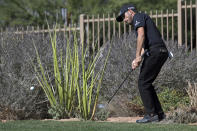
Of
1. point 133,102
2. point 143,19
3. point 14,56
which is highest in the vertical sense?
point 143,19

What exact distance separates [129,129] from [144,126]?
392mm

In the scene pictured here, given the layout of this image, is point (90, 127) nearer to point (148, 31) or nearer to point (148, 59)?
point (148, 59)

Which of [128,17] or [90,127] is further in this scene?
[128,17]

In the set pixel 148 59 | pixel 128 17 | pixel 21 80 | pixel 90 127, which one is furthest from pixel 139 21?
pixel 21 80

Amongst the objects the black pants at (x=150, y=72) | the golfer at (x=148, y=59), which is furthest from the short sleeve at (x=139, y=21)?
the black pants at (x=150, y=72)

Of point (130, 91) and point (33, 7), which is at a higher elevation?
point (33, 7)

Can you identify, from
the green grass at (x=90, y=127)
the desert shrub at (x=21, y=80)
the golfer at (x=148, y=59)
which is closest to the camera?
the green grass at (x=90, y=127)

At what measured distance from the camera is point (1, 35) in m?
10.3

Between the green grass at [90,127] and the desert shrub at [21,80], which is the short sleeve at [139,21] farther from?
the desert shrub at [21,80]

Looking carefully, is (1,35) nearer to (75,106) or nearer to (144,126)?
(75,106)

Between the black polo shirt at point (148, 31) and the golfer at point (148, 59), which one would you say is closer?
the golfer at point (148, 59)

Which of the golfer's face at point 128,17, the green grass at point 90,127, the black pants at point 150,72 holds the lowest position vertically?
the green grass at point 90,127

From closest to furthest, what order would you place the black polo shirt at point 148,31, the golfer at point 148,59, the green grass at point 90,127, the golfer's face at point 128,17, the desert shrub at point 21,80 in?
the green grass at point 90,127
the golfer at point 148,59
the black polo shirt at point 148,31
the golfer's face at point 128,17
the desert shrub at point 21,80

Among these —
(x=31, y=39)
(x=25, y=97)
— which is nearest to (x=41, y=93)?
(x=25, y=97)
